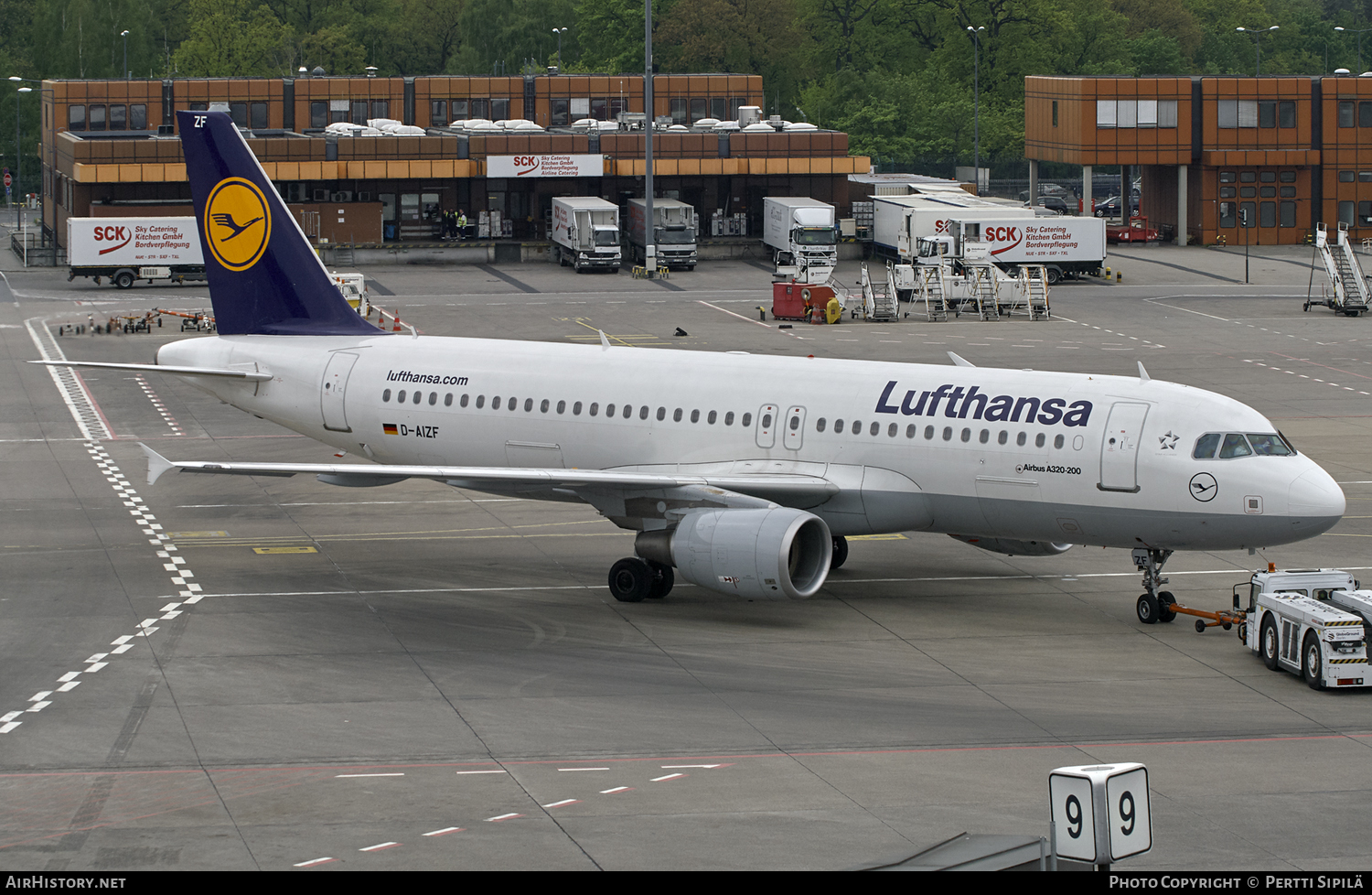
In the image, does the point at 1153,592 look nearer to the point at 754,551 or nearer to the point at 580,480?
the point at 754,551

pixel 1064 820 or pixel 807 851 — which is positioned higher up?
pixel 1064 820

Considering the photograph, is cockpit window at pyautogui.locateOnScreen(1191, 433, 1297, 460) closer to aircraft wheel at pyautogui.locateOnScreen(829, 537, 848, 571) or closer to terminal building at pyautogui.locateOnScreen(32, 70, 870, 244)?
aircraft wheel at pyautogui.locateOnScreen(829, 537, 848, 571)

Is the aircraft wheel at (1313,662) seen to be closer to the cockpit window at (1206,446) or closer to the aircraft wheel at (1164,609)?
the aircraft wheel at (1164,609)

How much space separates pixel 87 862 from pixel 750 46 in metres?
174

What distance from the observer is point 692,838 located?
23.3 meters

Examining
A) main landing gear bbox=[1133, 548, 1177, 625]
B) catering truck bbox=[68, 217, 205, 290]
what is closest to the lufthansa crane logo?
main landing gear bbox=[1133, 548, 1177, 625]

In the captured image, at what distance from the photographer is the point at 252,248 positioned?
4416 cm

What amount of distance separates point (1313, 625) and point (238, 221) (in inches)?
1075

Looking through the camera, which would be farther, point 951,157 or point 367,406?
point 951,157

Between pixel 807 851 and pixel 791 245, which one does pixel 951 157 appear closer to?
pixel 791 245

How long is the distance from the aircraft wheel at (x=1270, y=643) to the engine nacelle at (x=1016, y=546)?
6.16m

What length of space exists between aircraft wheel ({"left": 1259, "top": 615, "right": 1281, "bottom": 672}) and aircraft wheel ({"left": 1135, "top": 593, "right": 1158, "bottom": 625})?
2.88m

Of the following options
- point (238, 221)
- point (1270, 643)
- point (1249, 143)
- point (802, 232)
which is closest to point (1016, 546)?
point (1270, 643)

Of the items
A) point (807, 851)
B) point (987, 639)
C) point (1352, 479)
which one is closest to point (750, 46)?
point (1352, 479)
